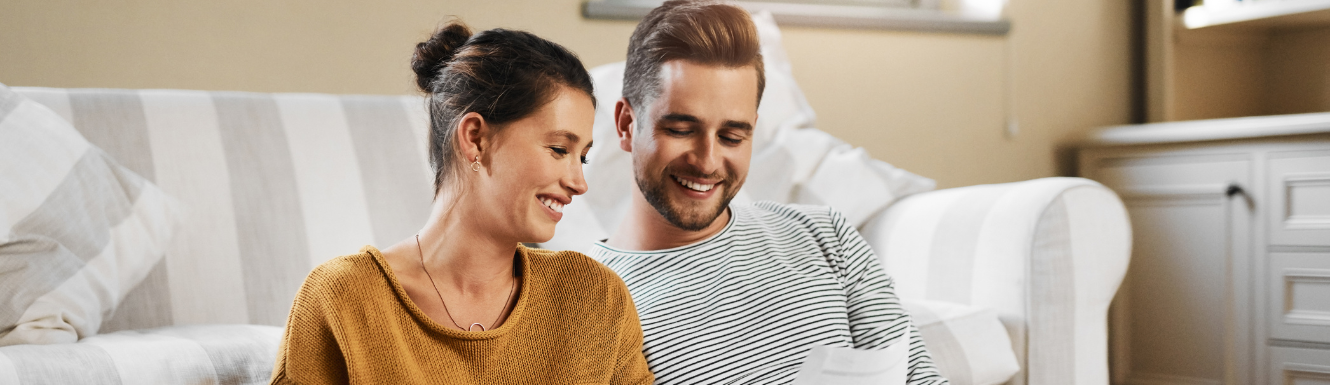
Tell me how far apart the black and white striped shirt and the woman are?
15 cm

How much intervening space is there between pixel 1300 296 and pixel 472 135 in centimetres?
206

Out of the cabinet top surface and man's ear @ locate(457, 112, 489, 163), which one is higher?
man's ear @ locate(457, 112, 489, 163)

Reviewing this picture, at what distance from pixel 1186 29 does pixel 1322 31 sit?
32cm

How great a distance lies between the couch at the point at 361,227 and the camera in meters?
1.14

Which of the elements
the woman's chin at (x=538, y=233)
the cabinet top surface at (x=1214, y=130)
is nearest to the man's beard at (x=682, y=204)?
the woman's chin at (x=538, y=233)

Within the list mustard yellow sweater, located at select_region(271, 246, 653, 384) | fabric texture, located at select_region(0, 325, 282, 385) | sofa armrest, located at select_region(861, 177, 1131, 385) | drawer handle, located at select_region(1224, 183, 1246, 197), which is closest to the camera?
mustard yellow sweater, located at select_region(271, 246, 653, 384)

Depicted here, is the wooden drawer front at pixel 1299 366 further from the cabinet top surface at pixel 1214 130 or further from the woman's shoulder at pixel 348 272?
the woman's shoulder at pixel 348 272

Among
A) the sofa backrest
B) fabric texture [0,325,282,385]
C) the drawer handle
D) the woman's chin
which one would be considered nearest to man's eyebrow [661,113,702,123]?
the woman's chin

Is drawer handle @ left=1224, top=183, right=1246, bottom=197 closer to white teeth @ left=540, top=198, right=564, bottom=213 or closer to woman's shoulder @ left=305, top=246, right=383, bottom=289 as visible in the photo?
white teeth @ left=540, top=198, right=564, bottom=213

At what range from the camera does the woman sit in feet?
2.14

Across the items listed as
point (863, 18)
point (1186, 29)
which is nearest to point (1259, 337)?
point (1186, 29)

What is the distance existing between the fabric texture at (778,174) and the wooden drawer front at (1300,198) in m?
1.01

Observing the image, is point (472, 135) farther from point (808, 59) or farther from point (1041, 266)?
point (808, 59)

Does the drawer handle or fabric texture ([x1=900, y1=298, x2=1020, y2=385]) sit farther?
the drawer handle
